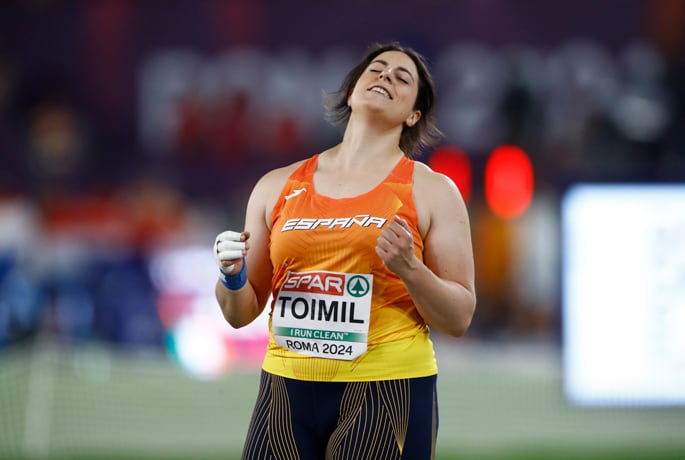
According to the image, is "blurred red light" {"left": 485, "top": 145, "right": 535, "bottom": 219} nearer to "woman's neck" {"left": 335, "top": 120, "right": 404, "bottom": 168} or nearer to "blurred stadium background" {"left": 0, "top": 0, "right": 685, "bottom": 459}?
"blurred stadium background" {"left": 0, "top": 0, "right": 685, "bottom": 459}

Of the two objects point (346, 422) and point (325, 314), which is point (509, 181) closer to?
point (325, 314)

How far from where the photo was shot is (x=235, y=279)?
145 inches

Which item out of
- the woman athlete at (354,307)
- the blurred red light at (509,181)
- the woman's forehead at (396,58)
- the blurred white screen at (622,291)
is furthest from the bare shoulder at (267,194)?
the blurred red light at (509,181)

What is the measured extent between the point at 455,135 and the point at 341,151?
13914mm

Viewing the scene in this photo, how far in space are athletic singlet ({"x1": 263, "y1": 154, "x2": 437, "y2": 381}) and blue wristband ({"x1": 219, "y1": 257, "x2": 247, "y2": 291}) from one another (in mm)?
125

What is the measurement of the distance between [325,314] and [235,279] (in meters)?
0.33

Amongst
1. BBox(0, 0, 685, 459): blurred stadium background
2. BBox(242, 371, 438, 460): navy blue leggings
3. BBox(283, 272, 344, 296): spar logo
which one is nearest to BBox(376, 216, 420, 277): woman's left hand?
BBox(283, 272, 344, 296): spar logo

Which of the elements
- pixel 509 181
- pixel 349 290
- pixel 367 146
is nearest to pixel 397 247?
pixel 349 290

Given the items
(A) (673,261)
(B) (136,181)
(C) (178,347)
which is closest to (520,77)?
(B) (136,181)

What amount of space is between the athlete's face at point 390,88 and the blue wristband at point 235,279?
2.48ft

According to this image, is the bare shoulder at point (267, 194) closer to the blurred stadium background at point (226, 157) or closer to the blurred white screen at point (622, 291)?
the blurred white screen at point (622, 291)

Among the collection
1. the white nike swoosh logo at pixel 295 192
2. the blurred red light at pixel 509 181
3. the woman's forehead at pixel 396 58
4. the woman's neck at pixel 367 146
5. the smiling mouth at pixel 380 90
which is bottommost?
the white nike swoosh logo at pixel 295 192

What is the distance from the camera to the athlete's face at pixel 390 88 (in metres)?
3.93

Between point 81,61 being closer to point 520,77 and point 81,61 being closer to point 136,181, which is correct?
point 136,181
